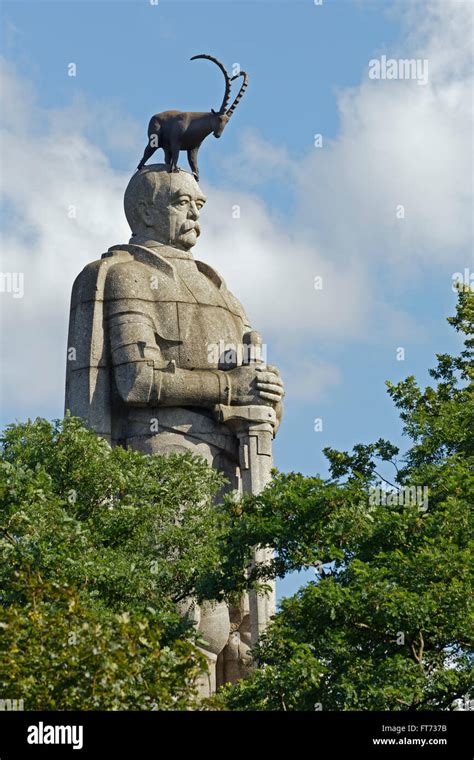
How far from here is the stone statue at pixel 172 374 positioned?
107 ft

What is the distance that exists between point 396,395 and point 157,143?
254 inches

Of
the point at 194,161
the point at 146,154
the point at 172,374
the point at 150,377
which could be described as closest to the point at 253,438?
the point at 172,374

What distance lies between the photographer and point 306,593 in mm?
26625

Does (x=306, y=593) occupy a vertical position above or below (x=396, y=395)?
below

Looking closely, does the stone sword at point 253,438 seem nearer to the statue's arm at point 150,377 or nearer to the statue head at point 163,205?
the statue's arm at point 150,377

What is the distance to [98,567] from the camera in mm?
27188

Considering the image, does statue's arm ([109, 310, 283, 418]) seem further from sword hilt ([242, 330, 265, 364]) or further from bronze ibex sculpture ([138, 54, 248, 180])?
bronze ibex sculpture ([138, 54, 248, 180])

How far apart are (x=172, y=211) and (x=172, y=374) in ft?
10.5

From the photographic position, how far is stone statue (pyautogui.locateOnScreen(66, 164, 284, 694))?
32750 mm

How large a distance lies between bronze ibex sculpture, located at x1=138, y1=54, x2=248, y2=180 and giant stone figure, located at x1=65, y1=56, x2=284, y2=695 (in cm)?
181

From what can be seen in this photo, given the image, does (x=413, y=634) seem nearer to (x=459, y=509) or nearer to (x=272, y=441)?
(x=459, y=509)

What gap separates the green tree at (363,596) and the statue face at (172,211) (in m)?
6.84
